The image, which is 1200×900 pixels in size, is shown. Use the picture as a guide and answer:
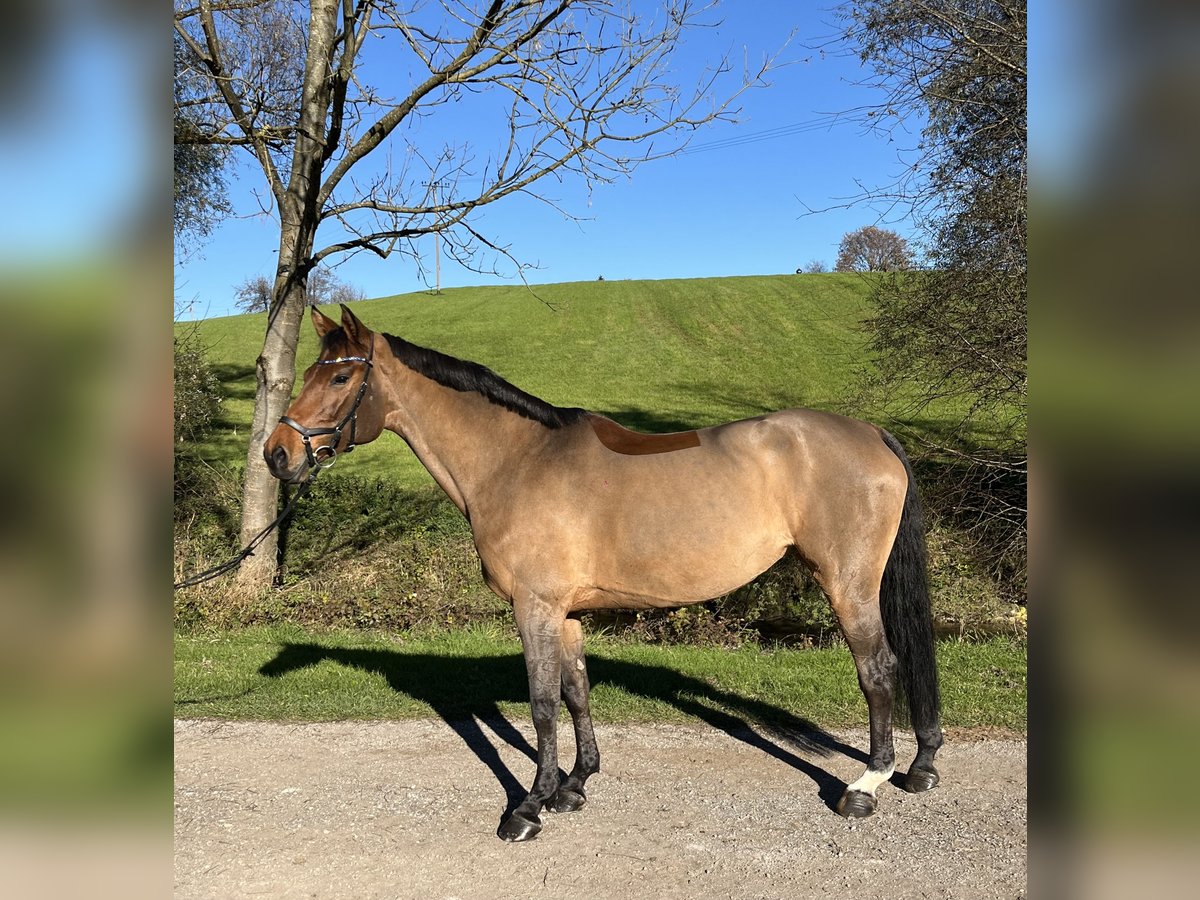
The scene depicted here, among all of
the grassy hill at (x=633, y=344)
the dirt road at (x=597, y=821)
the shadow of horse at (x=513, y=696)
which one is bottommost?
the shadow of horse at (x=513, y=696)

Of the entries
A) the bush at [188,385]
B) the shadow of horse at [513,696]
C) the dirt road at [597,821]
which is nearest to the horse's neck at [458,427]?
the dirt road at [597,821]

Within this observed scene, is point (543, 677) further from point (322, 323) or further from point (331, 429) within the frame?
point (322, 323)

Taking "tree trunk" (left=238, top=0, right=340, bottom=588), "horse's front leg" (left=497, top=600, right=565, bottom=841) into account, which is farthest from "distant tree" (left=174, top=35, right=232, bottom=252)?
"horse's front leg" (left=497, top=600, right=565, bottom=841)

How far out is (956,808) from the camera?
154 inches

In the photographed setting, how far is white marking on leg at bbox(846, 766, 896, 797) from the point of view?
3.92 meters

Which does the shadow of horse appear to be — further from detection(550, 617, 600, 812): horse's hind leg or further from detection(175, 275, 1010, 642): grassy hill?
detection(175, 275, 1010, 642): grassy hill

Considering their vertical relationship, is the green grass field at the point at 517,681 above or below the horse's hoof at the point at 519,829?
below

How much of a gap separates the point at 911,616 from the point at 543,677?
1.96m

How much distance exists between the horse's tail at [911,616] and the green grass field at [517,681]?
3.59 feet

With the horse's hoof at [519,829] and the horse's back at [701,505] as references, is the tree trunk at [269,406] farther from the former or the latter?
the horse's hoof at [519,829]

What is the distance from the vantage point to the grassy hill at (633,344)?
21.8 metres


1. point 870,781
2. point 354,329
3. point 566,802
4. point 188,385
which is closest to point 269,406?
point 354,329

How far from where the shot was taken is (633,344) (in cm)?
3164
